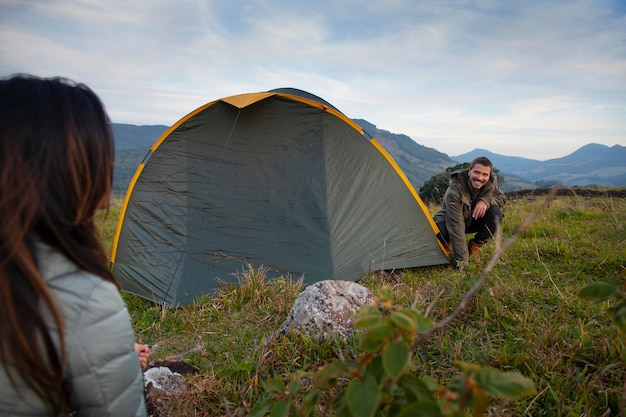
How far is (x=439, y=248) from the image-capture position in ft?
16.7

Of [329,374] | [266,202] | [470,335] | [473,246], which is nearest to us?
[329,374]

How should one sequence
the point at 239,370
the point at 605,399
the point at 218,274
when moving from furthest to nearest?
the point at 218,274 → the point at 239,370 → the point at 605,399

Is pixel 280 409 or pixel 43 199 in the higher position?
pixel 43 199

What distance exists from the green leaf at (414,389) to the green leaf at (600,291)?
2.14 feet

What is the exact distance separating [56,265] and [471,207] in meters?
5.01

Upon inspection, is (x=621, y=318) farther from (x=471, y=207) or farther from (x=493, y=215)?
(x=471, y=207)

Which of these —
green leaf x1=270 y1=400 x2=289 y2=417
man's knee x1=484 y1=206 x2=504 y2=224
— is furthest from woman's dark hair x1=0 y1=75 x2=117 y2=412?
man's knee x1=484 y1=206 x2=504 y2=224

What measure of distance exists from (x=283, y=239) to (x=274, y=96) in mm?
1708

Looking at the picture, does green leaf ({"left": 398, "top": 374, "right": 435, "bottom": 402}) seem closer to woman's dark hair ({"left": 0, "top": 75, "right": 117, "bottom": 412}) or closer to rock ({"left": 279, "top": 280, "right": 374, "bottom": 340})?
woman's dark hair ({"left": 0, "top": 75, "right": 117, "bottom": 412})

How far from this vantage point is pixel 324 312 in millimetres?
2912

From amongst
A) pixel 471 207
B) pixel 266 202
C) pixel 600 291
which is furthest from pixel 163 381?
pixel 471 207

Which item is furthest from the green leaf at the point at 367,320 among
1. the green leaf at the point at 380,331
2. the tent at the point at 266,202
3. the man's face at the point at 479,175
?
the man's face at the point at 479,175

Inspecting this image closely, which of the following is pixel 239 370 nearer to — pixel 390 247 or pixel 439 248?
pixel 390 247

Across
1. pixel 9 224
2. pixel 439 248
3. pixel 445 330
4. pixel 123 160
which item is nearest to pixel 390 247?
pixel 439 248
